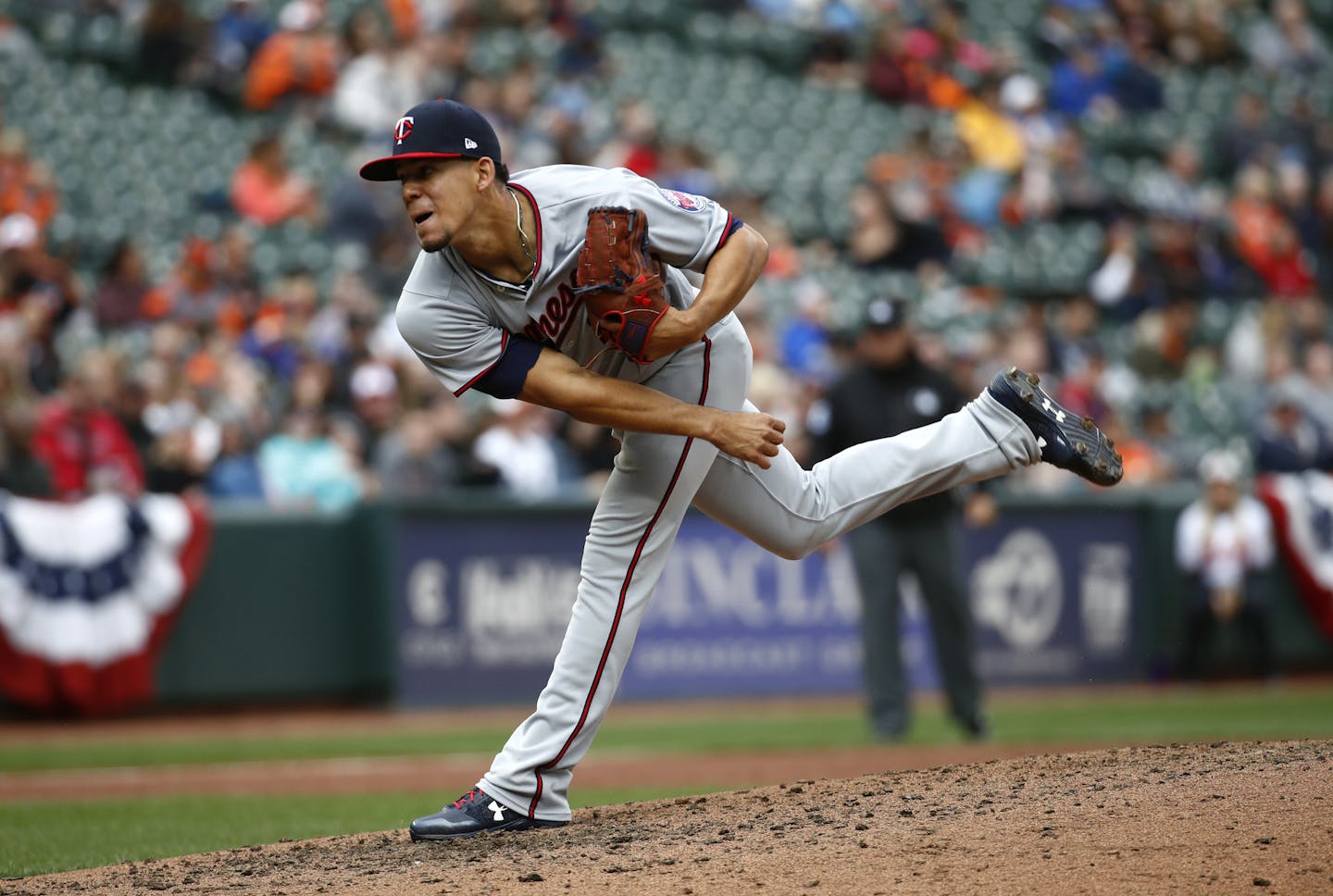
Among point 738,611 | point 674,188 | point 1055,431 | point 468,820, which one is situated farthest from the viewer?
point 674,188

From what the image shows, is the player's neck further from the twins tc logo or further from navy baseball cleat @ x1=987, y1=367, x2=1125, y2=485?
navy baseball cleat @ x1=987, y1=367, x2=1125, y2=485

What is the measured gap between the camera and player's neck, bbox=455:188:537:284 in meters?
4.71

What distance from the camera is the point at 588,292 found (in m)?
4.55

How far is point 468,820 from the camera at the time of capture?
4.91 meters

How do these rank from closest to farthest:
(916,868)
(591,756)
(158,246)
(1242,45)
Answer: (916,868) < (591,756) < (158,246) < (1242,45)

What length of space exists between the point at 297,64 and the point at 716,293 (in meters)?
11.0

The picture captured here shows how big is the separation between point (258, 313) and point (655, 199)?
27.7ft

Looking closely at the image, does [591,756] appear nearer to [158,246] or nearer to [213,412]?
[213,412]

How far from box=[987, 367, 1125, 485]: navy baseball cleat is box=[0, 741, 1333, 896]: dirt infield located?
0.92m

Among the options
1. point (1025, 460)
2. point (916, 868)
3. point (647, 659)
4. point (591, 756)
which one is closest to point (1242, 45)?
point (647, 659)

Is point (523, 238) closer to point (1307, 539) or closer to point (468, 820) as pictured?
point (468, 820)

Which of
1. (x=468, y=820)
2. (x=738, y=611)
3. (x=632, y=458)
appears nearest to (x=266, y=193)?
(x=738, y=611)

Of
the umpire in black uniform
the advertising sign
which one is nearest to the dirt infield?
the umpire in black uniform

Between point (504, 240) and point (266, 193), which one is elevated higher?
point (266, 193)
